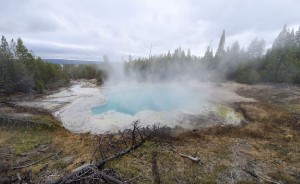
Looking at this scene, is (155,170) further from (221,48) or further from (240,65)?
(221,48)

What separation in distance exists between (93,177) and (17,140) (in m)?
9.53

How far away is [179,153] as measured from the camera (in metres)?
10.9

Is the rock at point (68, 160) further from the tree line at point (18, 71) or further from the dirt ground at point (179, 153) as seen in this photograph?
the tree line at point (18, 71)

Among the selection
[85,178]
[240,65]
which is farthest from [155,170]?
[240,65]

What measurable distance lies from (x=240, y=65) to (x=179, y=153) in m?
42.7

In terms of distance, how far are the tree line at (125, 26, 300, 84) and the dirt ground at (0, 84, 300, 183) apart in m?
26.6

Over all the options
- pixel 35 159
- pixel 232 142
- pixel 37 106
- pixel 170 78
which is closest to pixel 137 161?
pixel 35 159

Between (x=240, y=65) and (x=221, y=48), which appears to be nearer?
(x=240, y=65)

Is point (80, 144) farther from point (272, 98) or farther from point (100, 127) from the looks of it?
point (272, 98)

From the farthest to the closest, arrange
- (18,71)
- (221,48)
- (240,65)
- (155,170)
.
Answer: (221,48) < (240,65) < (18,71) < (155,170)

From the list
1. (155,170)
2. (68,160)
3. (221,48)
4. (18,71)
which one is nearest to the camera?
(155,170)

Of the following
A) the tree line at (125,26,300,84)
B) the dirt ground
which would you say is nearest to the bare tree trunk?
the dirt ground

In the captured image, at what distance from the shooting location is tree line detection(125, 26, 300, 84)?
38031 millimetres

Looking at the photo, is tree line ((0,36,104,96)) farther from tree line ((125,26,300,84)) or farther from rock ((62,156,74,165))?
tree line ((125,26,300,84))
